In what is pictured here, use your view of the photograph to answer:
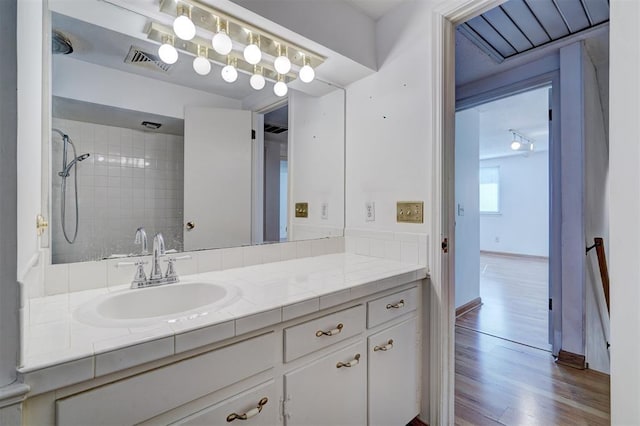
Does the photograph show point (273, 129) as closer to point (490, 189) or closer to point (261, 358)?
point (261, 358)

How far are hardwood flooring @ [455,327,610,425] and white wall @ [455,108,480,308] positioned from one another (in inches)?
33.7

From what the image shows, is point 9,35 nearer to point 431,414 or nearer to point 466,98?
point 431,414

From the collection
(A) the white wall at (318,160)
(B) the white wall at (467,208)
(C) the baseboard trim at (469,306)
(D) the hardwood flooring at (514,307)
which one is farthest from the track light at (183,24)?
(C) the baseboard trim at (469,306)

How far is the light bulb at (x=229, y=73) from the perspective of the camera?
1495 mm

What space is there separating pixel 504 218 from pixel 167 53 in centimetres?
741

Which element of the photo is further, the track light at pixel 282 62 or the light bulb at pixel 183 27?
the track light at pixel 282 62

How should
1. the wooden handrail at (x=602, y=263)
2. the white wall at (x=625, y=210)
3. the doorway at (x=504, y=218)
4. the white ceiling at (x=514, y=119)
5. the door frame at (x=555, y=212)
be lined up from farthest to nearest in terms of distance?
A: 1. the white ceiling at (x=514, y=119)
2. the doorway at (x=504, y=218)
3. the door frame at (x=555, y=212)
4. the wooden handrail at (x=602, y=263)
5. the white wall at (x=625, y=210)

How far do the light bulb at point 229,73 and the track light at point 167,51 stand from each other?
251mm

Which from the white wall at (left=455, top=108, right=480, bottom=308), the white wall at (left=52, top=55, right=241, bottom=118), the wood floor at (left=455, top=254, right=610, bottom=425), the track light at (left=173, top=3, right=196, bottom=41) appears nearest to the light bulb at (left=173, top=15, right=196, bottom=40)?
the track light at (left=173, top=3, right=196, bottom=41)

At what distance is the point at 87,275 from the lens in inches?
42.3

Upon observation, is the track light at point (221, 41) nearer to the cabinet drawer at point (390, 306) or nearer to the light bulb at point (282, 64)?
the light bulb at point (282, 64)

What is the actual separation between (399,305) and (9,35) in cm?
140

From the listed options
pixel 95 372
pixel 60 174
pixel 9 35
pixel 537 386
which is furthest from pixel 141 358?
pixel 537 386

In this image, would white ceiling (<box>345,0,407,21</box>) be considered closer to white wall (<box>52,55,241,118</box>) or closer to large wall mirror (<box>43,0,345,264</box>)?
large wall mirror (<box>43,0,345,264</box>)
